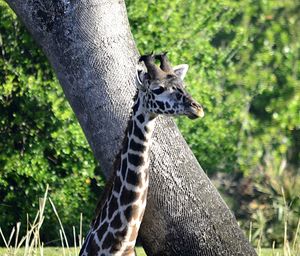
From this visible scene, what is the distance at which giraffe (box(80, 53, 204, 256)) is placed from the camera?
7.38 metres

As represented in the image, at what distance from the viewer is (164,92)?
727 centimetres

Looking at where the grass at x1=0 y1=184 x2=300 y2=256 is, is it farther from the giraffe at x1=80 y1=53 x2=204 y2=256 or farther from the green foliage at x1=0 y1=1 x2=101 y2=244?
the green foliage at x1=0 y1=1 x2=101 y2=244

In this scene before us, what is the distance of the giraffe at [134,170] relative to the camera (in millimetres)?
7379

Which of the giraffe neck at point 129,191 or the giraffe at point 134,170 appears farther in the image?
the giraffe neck at point 129,191

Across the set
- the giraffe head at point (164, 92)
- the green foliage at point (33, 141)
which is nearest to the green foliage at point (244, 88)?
the green foliage at point (33, 141)

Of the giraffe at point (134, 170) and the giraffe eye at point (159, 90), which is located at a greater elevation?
the giraffe eye at point (159, 90)

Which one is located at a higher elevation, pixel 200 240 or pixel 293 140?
pixel 200 240

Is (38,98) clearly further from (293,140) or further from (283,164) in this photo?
(293,140)

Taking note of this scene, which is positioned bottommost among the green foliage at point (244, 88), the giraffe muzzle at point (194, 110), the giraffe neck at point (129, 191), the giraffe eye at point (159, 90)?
the green foliage at point (244, 88)

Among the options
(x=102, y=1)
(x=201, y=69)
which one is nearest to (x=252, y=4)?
Answer: (x=201, y=69)

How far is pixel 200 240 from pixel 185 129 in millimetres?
5691

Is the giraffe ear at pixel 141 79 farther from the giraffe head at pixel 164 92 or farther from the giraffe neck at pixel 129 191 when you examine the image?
the giraffe neck at pixel 129 191

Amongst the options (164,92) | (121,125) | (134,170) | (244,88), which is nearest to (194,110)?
(164,92)

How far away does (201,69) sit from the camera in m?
14.3
